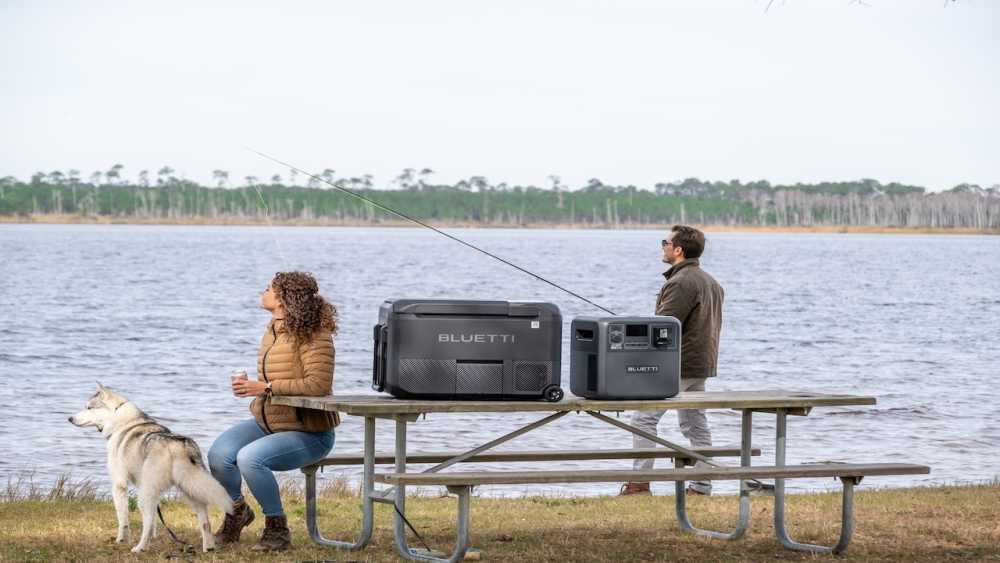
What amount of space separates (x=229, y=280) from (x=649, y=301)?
26097 millimetres

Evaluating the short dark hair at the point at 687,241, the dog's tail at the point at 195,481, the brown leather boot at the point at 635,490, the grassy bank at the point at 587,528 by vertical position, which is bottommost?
the brown leather boot at the point at 635,490

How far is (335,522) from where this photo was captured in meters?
9.35

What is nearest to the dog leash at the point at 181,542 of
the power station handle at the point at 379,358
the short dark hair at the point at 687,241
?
the power station handle at the point at 379,358

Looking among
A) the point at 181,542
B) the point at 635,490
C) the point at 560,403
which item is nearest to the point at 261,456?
the point at 181,542

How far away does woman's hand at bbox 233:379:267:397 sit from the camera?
7.27m

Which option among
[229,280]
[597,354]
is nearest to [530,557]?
[597,354]

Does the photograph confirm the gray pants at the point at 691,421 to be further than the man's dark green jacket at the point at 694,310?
Yes

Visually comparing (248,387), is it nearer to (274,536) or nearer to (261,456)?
(261,456)

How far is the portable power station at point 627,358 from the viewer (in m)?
7.13

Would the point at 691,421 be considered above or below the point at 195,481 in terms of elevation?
below

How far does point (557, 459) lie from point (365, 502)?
4.59ft

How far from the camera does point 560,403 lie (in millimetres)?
7000

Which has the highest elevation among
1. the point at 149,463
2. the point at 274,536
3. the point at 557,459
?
the point at 149,463

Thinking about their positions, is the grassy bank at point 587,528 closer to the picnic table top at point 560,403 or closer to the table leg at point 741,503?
the table leg at point 741,503
